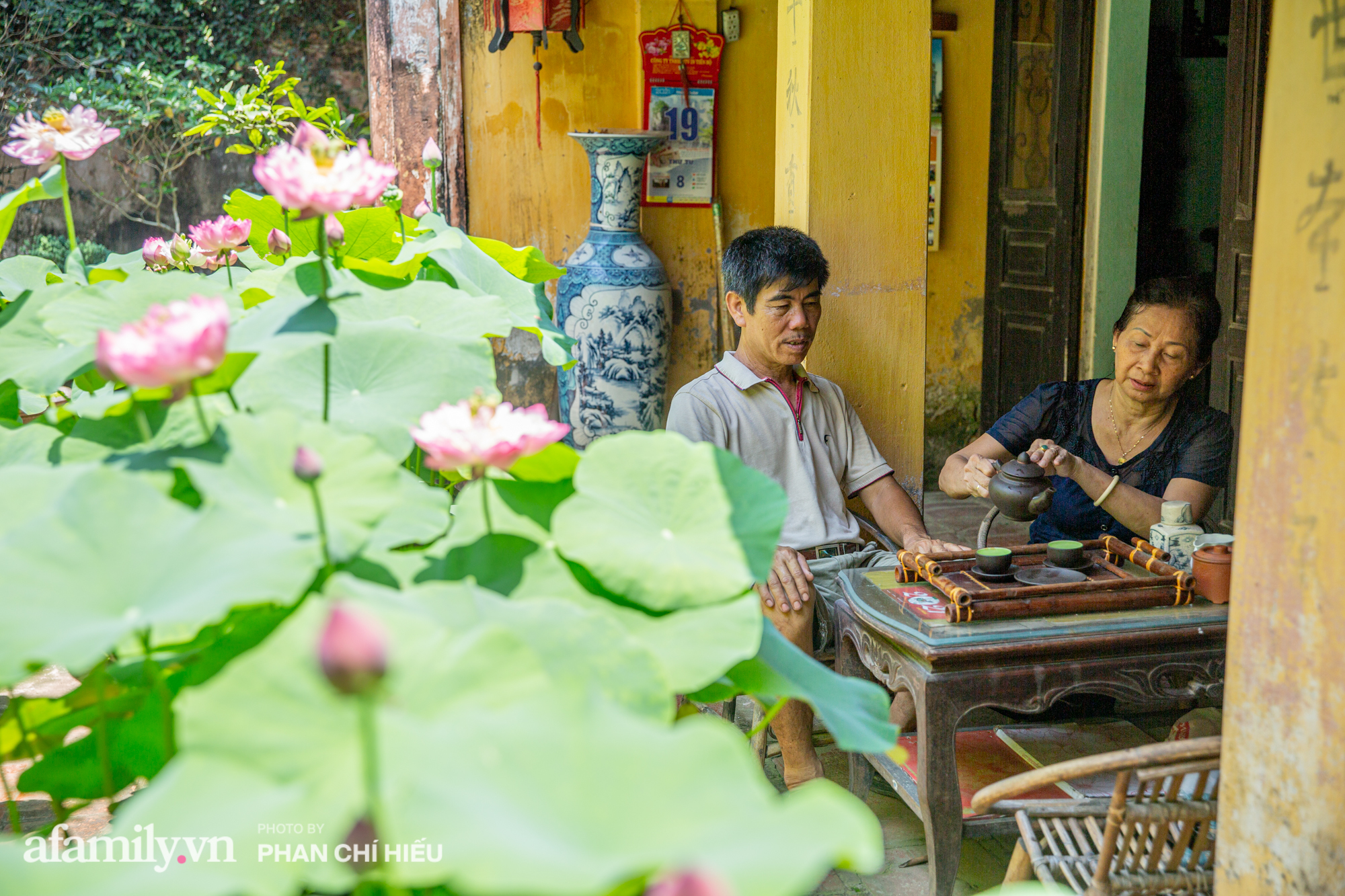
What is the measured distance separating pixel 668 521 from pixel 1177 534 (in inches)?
74.3

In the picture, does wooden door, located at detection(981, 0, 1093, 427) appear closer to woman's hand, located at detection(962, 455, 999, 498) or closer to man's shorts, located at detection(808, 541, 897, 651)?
woman's hand, located at detection(962, 455, 999, 498)

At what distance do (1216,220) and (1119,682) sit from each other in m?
4.93

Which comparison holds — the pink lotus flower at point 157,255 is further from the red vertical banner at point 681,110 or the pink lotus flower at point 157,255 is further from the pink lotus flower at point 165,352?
the red vertical banner at point 681,110

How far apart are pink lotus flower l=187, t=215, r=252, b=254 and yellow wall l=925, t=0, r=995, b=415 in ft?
13.9

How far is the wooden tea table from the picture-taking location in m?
2.11

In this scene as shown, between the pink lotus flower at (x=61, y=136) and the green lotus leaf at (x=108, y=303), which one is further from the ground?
the pink lotus flower at (x=61, y=136)

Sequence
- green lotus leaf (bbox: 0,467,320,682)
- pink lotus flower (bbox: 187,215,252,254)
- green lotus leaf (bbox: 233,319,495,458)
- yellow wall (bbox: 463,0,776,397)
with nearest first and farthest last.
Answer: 1. green lotus leaf (bbox: 0,467,320,682)
2. green lotus leaf (bbox: 233,319,495,458)
3. pink lotus flower (bbox: 187,215,252,254)
4. yellow wall (bbox: 463,0,776,397)

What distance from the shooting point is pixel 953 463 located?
311cm

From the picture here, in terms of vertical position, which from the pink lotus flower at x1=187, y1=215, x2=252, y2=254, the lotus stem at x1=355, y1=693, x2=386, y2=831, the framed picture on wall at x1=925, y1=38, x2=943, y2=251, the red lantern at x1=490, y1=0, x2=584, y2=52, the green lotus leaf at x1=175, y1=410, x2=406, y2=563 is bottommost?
the lotus stem at x1=355, y1=693, x2=386, y2=831

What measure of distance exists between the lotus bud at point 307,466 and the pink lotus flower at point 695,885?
408 millimetres

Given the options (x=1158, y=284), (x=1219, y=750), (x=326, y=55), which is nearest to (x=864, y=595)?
(x=1219, y=750)

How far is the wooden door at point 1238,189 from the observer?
3.98m

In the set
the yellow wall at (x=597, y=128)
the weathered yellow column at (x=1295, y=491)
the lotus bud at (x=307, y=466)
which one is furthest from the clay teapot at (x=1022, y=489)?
the yellow wall at (x=597, y=128)

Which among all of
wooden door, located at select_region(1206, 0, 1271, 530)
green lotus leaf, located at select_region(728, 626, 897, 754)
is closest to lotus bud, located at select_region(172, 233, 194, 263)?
green lotus leaf, located at select_region(728, 626, 897, 754)
